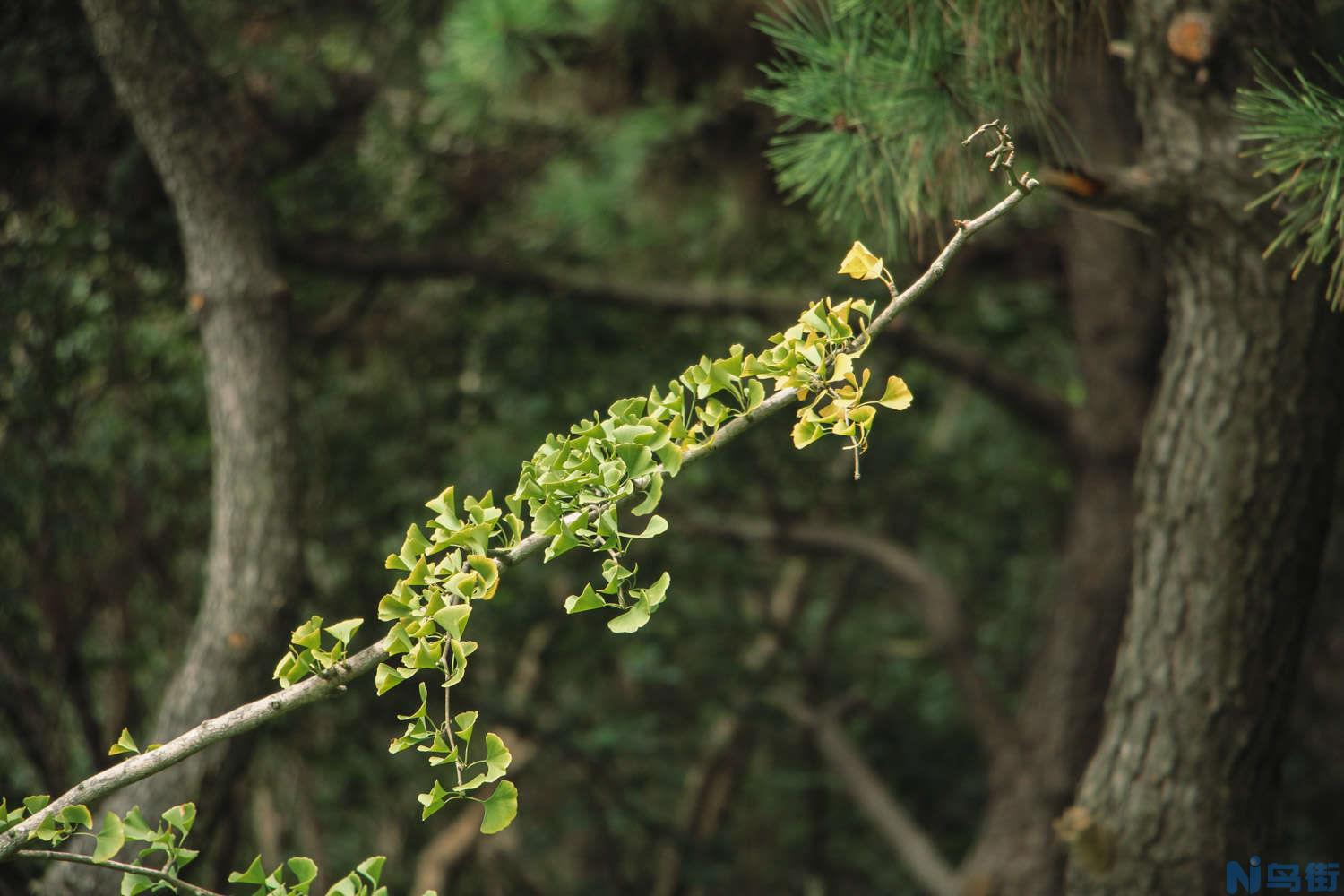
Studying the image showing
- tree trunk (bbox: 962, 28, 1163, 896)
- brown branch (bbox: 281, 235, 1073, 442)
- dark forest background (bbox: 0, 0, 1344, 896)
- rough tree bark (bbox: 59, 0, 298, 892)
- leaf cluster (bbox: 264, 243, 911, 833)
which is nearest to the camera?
leaf cluster (bbox: 264, 243, 911, 833)

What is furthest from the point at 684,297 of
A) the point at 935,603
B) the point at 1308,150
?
the point at 1308,150

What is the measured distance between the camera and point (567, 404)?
3211 millimetres

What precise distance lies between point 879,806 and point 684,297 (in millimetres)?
1665

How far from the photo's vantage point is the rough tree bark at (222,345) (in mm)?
1746

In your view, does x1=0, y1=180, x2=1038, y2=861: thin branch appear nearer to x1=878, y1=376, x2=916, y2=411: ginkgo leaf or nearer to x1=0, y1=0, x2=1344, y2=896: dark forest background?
x1=878, y1=376, x2=916, y2=411: ginkgo leaf

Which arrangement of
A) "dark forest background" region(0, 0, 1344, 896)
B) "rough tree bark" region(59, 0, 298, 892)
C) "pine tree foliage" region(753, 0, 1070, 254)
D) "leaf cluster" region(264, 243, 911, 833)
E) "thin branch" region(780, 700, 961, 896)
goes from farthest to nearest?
"thin branch" region(780, 700, 961, 896), "dark forest background" region(0, 0, 1344, 896), "rough tree bark" region(59, 0, 298, 892), "pine tree foliage" region(753, 0, 1070, 254), "leaf cluster" region(264, 243, 911, 833)

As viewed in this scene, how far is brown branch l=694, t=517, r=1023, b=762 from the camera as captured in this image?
2.89m

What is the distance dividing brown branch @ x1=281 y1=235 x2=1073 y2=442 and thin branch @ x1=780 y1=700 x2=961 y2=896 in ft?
3.84

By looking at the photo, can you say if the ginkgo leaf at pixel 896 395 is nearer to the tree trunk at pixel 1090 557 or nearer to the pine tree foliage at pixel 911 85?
the pine tree foliage at pixel 911 85

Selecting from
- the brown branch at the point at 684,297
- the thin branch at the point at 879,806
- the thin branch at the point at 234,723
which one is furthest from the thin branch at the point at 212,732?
the thin branch at the point at 879,806

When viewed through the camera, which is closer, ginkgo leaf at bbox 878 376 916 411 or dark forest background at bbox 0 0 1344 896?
ginkgo leaf at bbox 878 376 916 411

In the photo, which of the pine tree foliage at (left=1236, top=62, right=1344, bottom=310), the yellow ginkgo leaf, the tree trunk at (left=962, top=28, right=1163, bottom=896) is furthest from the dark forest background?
the yellow ginkgo leaf

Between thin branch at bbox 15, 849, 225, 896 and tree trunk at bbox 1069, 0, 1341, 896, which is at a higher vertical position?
tree trunk at bbox 1069, 0, 1341, 896

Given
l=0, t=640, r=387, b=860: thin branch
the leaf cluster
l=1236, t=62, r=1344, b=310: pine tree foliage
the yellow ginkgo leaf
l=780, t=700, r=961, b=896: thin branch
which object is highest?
l=1236, t=62, r=1344, b=310: pine tree foliage
